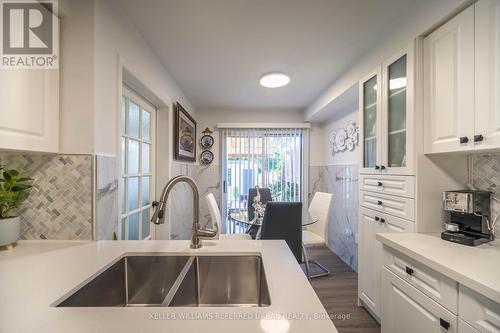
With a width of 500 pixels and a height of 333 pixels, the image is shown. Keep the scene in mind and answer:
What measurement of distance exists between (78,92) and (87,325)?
1084 mm

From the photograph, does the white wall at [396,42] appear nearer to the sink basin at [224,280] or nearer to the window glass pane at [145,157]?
the sink basin at [224,280]

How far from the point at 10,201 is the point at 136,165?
95cm

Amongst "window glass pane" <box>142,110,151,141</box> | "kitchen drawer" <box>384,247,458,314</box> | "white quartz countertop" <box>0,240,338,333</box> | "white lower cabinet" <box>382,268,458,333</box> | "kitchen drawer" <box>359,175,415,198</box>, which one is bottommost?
"white lower cabinet" <box>382,268,458,333</box>

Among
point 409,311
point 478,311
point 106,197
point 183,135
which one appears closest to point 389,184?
point 409,311

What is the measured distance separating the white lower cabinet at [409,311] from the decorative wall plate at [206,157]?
9.37 ft

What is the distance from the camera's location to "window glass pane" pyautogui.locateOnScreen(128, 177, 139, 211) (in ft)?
5.81

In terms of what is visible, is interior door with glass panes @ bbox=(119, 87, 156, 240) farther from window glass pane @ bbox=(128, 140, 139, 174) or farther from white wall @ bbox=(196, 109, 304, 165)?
white wall @ bbox=(196, 109, 304, 165)

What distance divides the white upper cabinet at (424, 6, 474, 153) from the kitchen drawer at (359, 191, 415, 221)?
366mm

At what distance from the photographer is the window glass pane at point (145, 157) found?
2.05m

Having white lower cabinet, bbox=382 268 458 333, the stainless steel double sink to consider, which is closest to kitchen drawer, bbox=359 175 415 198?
white lower cabinet, bbox=382 268 458 333

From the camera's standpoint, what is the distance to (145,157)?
83.0 inches

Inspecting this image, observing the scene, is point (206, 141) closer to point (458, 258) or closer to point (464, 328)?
point (458, 258)

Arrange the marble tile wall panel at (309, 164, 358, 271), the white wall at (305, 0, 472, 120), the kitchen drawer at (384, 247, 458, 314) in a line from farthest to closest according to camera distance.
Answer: the marble tile wall panel at (309, 164, 358, 271) < the white wall at (305, 0, 472, 120) < the kitchen drawer at (384, 247, 458, 314)

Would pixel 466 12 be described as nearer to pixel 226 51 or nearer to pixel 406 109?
pixel 406 109
